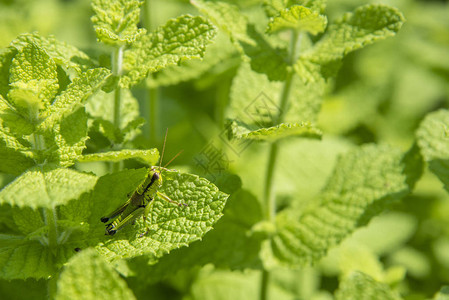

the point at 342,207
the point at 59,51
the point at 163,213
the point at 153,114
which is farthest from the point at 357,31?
the point at 153,114

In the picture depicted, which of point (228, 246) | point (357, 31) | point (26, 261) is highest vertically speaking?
point (357, 31)

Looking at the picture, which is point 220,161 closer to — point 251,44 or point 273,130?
point 251,44

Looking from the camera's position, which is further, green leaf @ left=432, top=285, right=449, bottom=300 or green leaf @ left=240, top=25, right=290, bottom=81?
green leaf @ left=240, top=25, right=290, bottom=81

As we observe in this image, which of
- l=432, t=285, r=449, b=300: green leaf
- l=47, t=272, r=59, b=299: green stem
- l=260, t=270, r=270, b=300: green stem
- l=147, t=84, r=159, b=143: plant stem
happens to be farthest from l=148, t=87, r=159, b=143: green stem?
l=432, t=285, r=449, b=300: green leaf

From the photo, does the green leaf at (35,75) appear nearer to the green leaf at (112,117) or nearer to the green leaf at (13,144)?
the green leaf at (13,144)

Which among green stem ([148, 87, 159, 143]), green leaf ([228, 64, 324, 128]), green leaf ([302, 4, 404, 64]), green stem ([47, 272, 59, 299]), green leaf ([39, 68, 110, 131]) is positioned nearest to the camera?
green leaf ([39, 68, 110, 131])

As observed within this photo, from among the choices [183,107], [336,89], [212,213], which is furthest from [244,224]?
[336,89]

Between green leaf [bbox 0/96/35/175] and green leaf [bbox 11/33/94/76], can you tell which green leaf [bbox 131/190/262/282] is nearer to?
green leaf [bbox 0/96/35/175]
